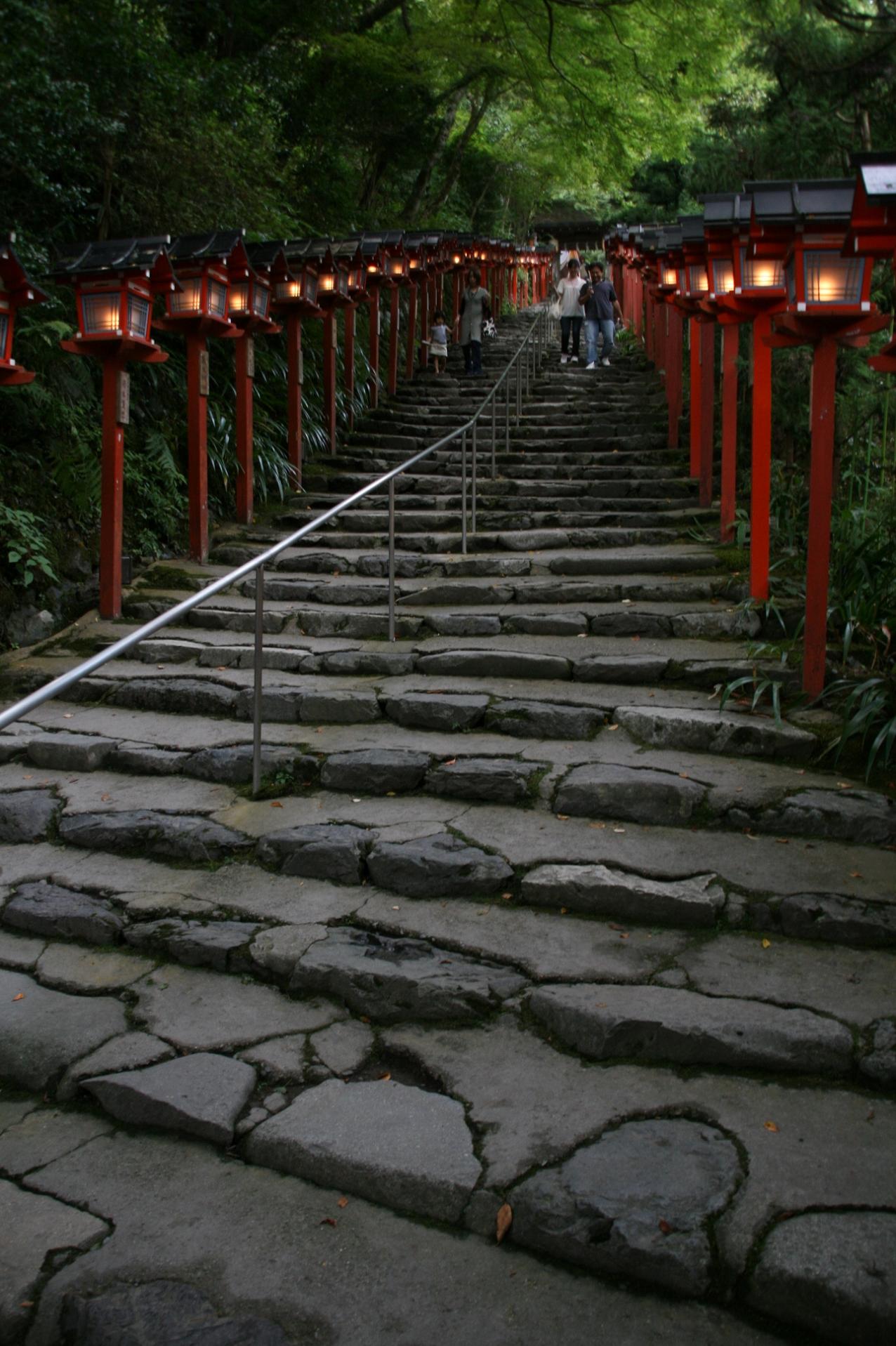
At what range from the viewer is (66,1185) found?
8.20 ft

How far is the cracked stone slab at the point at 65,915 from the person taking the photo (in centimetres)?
351

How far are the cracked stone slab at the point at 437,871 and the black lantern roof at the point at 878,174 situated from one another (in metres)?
2.76

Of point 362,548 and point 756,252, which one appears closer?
point 756,252


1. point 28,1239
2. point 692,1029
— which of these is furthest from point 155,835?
point 692,1029

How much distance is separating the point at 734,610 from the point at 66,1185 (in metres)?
4.48

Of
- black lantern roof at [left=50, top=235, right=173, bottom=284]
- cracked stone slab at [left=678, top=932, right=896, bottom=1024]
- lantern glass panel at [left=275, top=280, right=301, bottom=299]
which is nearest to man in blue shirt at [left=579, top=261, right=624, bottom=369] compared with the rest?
lantern glass panel at [left=275, top=280, right=301, bottom=299]

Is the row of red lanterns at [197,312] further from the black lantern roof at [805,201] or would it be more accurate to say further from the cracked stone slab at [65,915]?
the black lantern roof at [805,201]

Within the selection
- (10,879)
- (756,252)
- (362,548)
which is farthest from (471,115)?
(10,879)

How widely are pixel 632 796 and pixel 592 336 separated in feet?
40.2

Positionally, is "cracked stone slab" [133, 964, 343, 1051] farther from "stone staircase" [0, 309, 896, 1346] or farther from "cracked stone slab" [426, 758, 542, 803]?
"cracked stone slab" [426, 758, 542, 803]

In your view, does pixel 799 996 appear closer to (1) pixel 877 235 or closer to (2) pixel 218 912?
(2) pixel 218 912

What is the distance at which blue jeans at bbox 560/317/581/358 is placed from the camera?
50.8 feet

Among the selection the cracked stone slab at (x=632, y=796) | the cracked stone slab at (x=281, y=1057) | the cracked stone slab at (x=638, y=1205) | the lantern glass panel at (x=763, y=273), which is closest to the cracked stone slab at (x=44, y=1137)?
the cracked stone slab at (x=281, y=1057)

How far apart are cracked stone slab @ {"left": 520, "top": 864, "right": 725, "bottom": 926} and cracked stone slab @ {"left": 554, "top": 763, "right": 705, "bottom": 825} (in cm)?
46
